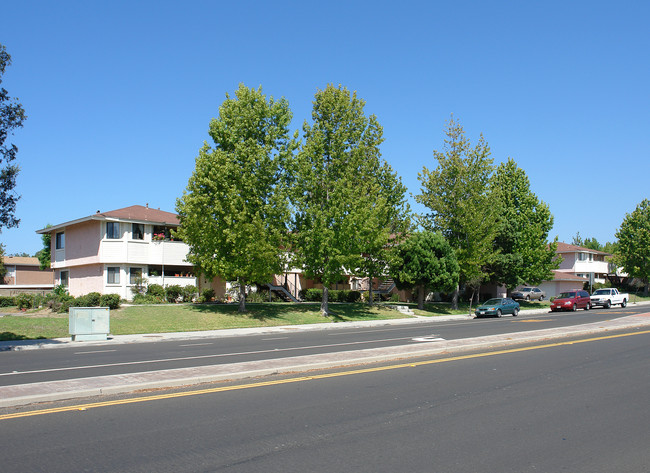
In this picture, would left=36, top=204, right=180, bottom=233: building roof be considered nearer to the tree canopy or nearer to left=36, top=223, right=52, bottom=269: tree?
the tree canopy

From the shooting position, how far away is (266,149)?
101 feet

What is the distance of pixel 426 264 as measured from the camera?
131 feet

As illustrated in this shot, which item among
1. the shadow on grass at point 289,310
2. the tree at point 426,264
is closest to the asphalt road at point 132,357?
the shadow on grass at point 289,310

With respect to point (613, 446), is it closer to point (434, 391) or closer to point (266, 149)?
point (434, 391)

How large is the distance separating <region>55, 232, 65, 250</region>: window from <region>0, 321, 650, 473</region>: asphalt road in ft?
118

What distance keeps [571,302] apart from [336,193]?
2204cm

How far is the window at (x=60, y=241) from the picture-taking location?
41.3m

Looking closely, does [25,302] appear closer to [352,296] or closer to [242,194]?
[242,194]

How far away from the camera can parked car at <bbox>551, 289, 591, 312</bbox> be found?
4194 cm

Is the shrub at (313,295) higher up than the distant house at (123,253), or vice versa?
the distant house at (123,253)

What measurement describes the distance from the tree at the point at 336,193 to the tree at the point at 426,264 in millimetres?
4391

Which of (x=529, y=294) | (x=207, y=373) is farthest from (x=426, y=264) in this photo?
(x=207, y=373)

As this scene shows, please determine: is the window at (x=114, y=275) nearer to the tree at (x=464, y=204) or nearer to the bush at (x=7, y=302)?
the bush at (x=7, y=302)

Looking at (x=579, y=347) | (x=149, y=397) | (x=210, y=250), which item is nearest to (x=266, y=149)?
(x=210, y=250)
